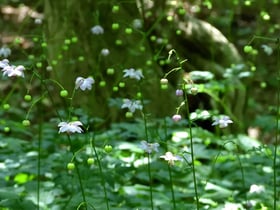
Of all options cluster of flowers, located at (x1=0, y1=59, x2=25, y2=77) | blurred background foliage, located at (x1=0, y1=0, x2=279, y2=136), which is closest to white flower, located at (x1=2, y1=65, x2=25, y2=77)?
cluster of flowers, located at (x1=0, y1=59, x2=25, y2=77)

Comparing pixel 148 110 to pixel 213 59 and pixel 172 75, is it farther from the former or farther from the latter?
pixel 213 59

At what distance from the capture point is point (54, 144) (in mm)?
3541

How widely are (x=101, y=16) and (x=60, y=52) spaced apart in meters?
0.40

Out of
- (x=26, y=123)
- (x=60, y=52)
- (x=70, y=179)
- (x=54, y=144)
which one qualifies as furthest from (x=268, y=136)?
(x=26, y=123)

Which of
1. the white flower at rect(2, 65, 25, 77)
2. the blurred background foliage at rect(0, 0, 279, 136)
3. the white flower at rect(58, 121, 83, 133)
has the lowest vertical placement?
the white flower at rect(58, 121, 83, 133)

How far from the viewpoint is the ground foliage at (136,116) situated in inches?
97.5

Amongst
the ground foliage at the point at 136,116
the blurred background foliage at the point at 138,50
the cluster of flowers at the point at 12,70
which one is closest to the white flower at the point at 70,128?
the ground foliage at the point at 136,116

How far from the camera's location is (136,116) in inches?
168

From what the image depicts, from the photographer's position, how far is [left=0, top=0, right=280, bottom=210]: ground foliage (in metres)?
2.48

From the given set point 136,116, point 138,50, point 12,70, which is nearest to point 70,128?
point 12,70

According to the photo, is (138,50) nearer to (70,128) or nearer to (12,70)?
(12,70)

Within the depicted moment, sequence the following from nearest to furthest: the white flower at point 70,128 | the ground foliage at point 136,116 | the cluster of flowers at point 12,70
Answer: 1. the white flower at point 70,128
2. the cluster of flowers at point 12,70
3. the ground foliage at point 136,116

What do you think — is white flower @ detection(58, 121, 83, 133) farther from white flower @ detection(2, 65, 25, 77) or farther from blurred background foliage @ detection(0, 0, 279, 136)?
blurred background foliage @ detection(0, 0, 279, 136)

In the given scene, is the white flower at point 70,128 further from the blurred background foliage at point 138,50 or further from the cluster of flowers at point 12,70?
the blurred background foliage at point 138,50
